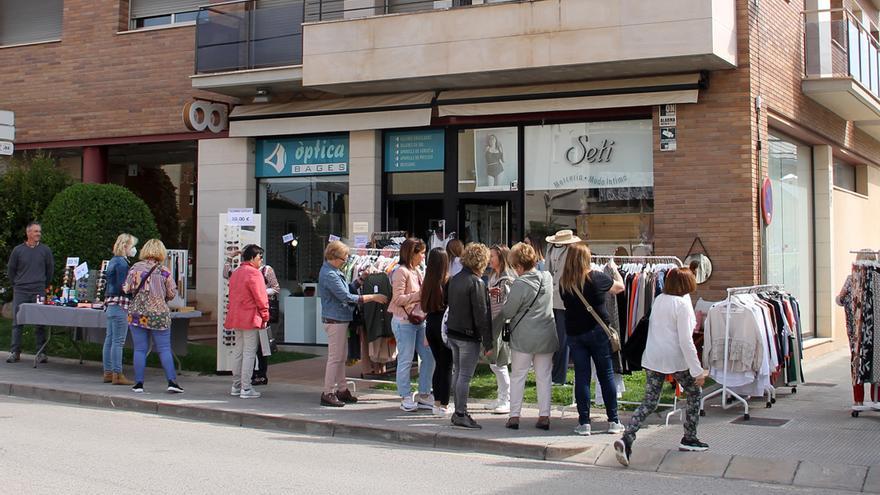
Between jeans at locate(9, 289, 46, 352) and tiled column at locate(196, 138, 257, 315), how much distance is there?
3.75m

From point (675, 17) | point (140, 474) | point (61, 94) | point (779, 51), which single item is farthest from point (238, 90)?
point (140, 474)

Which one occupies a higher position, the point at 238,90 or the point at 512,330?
the point at 238,90

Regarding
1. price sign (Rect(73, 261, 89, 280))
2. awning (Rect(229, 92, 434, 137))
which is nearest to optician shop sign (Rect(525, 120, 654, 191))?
awning (Rect(229, 92, 434, 137))

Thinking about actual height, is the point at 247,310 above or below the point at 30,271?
below

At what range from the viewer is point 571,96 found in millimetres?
14211

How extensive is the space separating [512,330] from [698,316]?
2.92 metres

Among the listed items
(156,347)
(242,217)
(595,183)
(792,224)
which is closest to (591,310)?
(242,217)

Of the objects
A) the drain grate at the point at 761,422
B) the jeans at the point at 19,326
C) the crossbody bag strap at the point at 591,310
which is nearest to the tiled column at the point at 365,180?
the jeans at the point at 19,326

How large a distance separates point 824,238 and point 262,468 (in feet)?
42.7

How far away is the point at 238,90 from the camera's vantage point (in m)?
Answer: 16.7

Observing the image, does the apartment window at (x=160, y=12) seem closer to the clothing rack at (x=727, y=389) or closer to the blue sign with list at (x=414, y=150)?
the blue sign with list at (x=414, y=150)

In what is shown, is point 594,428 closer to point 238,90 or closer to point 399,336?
point 399,336

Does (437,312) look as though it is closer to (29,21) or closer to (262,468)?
(262,468)

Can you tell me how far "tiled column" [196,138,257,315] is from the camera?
680 inches
